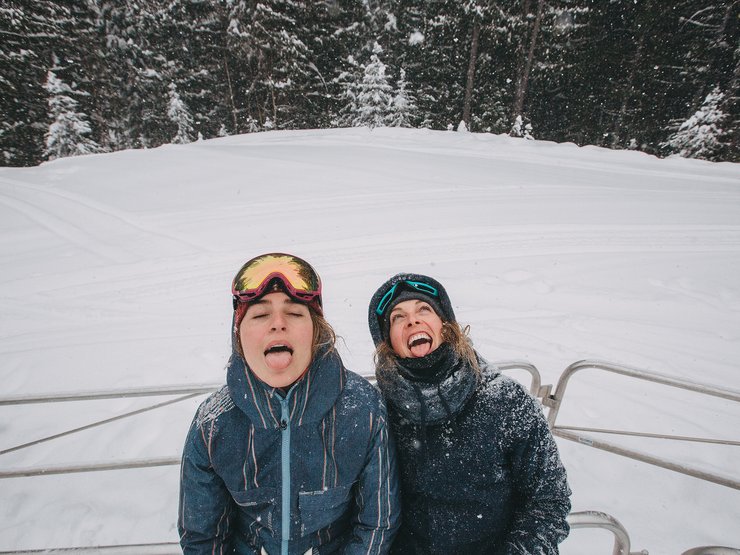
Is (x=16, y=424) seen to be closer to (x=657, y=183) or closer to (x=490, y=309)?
(x=490, y=309)

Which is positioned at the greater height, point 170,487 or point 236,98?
point 236,98

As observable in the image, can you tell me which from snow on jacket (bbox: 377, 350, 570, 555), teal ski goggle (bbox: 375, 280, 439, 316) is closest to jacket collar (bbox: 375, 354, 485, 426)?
snow on jacket (bbox: 377, 350, 570, 555)

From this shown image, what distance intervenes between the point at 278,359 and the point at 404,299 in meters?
0.74

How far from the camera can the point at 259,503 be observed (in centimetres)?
170

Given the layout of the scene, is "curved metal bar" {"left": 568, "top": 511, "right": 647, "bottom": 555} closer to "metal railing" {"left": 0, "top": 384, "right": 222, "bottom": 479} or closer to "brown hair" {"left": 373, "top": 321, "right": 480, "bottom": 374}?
"brown hair" {"left": 373, "top": 321, "right": 480, "bottom": 374}

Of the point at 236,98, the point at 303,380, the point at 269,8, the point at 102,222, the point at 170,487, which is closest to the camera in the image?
the point at 303,380

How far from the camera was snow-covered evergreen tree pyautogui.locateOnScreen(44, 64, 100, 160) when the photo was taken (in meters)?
20.5

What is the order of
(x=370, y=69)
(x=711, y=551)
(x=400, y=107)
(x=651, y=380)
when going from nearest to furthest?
(x=711, y=551)
(x=651, y=380)
(x=370, y=69)
(x=400, y=107)

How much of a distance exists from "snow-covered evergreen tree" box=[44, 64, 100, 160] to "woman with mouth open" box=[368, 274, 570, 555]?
27.3 metres

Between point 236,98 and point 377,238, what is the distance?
2736 centimetres

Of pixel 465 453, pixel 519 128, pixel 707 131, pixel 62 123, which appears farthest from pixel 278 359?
pixel 62 123

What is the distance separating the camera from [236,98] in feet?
95.1

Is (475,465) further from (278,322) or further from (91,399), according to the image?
(91,399)

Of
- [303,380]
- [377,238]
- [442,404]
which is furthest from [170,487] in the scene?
[377,238]
